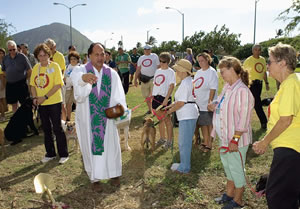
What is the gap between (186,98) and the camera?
4.27 metres

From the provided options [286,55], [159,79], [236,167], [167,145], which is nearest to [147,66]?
[159,79]

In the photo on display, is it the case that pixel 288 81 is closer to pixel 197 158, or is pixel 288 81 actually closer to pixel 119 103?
pixel 119 103

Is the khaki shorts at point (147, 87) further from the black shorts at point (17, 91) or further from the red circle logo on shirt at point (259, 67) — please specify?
the black shorts at point (17, 91)

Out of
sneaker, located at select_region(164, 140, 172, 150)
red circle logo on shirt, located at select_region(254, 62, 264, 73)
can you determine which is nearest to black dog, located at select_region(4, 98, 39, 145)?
sneaker, located at select_region(164, 140, 172, 150)

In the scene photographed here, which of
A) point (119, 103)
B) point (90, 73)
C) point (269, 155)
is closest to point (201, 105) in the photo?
point (269, 155)

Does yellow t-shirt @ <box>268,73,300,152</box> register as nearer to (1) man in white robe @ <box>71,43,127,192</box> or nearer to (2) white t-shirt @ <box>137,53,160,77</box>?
(1) man in white robe @ <box>71,43,127,192</box>

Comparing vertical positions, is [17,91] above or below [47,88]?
below

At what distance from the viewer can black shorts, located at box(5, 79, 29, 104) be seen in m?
7.25

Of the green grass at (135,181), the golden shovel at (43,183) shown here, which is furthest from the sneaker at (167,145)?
the golden shovel at (43,183)

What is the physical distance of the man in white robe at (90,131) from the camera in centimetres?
393

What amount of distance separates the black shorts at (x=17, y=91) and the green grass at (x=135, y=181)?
73.3 inches

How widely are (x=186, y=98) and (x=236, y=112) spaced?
1162mm

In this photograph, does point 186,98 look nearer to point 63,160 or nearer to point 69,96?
point 63,160

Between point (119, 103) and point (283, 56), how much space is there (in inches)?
93.6
